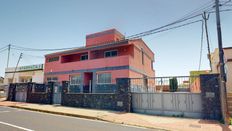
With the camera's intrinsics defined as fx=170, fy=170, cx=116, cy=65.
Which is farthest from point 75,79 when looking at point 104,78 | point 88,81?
point 104,78

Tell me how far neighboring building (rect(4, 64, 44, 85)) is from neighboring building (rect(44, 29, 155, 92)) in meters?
6.59

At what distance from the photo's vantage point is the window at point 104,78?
63.0 feet

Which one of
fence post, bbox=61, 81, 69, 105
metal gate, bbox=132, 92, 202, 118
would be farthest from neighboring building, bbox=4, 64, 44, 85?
metal gate, bbox=132, 92, 202, 118

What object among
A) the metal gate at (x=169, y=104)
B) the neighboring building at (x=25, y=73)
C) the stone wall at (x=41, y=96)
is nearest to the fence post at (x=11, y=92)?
the stone wall at (x=41, y=96)

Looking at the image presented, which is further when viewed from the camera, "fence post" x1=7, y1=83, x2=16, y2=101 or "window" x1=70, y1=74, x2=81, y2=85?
"fence post" x1=7, y1=83, x2=16, y2=101

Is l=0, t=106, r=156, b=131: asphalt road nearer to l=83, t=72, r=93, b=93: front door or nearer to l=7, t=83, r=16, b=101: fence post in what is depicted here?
l=83, t=72, r=93, b=93: front door

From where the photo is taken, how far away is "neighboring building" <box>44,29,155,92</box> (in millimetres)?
18750

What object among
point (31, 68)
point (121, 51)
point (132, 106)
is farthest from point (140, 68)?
point (31, 68)

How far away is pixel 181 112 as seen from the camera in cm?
1112

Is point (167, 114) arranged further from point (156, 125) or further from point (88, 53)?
point (88, 53)

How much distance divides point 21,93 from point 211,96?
2098 cm

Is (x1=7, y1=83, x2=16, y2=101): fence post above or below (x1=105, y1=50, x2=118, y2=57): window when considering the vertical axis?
below

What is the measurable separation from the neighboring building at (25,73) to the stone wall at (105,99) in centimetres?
1577

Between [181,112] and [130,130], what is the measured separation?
5.16 m
